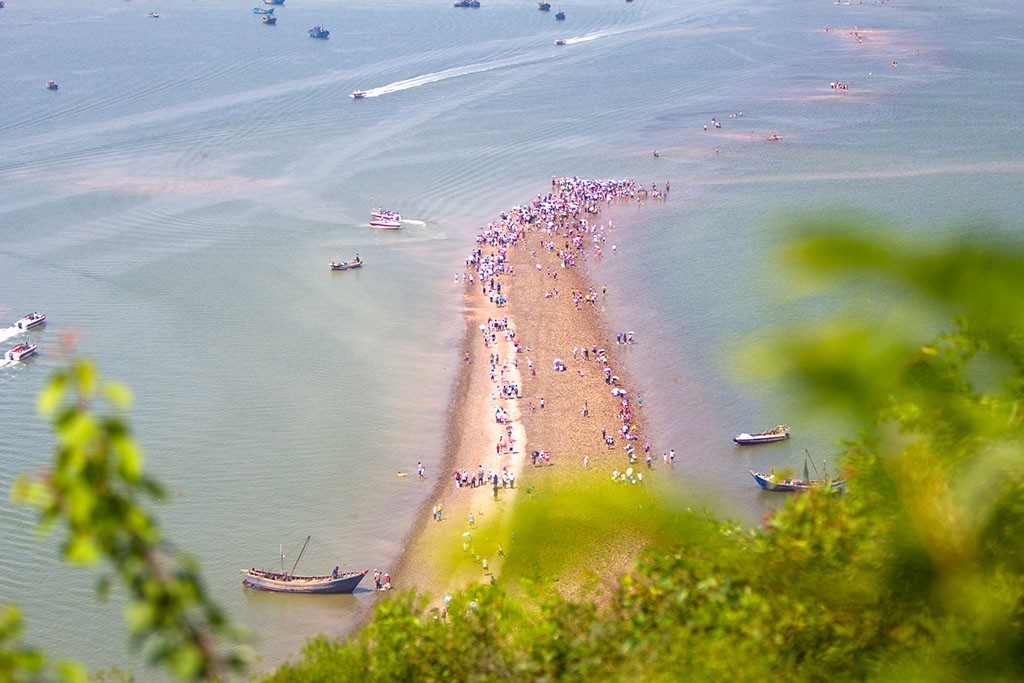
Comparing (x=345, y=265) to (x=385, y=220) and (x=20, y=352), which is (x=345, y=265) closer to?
(x=385, y=220)

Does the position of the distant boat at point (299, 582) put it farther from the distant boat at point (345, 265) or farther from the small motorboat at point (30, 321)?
the distant boat at point (345, 265)

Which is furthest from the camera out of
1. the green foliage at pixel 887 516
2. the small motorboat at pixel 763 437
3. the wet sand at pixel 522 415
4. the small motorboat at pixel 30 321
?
the small motorboat at pixel 30 321

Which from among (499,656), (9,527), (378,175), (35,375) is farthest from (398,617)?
(378,175)

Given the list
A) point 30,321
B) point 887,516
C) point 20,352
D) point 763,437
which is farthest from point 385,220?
point 887,516

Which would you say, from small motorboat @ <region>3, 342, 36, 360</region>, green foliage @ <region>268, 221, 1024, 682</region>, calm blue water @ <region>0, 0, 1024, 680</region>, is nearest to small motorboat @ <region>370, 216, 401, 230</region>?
calm blue water @ <region>0, 0, 1024, 680</region>

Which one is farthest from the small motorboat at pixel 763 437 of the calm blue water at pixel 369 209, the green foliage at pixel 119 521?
the green foliage at pixel 119 521

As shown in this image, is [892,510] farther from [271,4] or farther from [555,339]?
[271,4]
